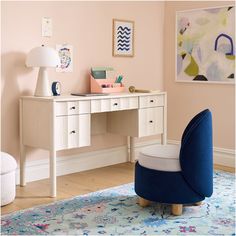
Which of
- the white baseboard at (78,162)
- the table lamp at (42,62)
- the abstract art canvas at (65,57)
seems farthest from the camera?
the abstract art canvas at (65,57)

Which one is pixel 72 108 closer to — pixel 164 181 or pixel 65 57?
pixel 65 57

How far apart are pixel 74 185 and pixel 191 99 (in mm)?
1821

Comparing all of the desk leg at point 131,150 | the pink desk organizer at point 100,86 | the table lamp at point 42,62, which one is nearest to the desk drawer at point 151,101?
the pink desk organizer at point 100,86

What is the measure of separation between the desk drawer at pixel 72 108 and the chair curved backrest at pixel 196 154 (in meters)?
1.07

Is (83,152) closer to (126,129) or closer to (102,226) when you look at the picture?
(126,129)

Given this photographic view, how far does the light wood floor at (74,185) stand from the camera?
12.0 feet

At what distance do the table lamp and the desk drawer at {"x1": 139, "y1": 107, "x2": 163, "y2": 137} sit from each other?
1010 mm

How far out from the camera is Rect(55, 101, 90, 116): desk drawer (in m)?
3.79

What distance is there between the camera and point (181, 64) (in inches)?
207

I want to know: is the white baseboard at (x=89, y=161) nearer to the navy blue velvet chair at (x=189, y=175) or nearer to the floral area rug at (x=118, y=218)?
the floral area rug at (x=118, y=218)

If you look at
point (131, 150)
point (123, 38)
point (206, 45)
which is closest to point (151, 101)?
point (131, 150)

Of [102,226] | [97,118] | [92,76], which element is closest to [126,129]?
[97,118]

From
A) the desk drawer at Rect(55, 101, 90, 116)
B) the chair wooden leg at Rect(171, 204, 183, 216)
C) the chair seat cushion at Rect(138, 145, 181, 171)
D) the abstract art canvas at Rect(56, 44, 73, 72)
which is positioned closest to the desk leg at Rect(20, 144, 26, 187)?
the desk drawer at Rect(55, 101, 90, 116)

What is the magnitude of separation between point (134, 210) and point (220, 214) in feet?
2.01
